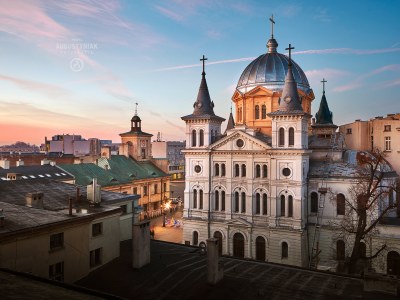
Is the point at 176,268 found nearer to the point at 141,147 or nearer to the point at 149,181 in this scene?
the point at 149,181

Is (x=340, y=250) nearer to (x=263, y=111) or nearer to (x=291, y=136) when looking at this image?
(x=291, y=136)

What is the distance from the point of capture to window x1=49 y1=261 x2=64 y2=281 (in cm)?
1778

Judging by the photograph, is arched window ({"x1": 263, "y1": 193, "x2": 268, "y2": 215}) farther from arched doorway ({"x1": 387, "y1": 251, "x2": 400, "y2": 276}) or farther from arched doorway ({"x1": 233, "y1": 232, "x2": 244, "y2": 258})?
arched doorway ({"x1": 387, "y1": 251, "x2": 400, "y2": 276})

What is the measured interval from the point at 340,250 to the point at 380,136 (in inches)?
A: 1294

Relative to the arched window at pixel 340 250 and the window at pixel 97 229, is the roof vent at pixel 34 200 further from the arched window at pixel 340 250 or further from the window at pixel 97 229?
the arched window at pixel 340 250

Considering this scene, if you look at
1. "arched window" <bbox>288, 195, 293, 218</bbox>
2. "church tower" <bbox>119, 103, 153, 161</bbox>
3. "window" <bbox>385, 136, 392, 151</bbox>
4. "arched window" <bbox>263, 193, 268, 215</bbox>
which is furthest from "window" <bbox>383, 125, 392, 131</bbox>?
"church tower" <bbox>119, 103, 153, 161</bbox>

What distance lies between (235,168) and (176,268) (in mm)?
20599

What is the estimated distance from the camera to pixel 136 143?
65.9 meters

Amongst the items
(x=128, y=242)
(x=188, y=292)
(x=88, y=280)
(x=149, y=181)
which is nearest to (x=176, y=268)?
(x=188, y=292)

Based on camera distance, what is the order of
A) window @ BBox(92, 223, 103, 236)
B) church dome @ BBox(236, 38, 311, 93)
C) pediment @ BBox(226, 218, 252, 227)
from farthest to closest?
church dome @ BBox(236, 38, 311, 93), pediment @ BBox(226, 218, 252, 227), window @ BBox(92, 223, 103, 236)

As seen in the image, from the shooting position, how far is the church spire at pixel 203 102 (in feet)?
142

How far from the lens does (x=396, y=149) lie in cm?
5797

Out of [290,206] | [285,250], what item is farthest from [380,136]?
[285,250]

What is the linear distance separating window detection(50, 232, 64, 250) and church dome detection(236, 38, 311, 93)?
1354 inches
